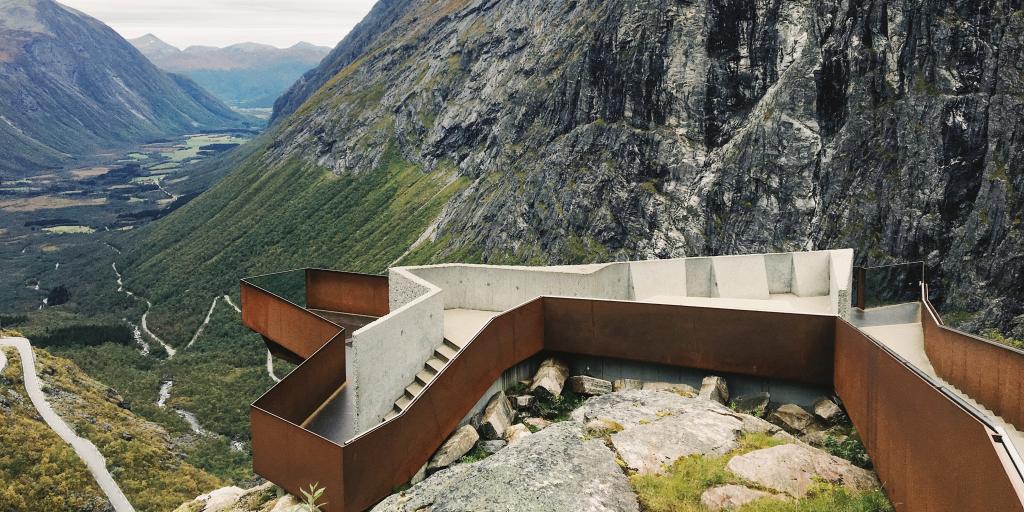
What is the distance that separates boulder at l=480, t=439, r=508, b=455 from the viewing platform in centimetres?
63

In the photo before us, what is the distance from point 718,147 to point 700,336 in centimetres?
7745

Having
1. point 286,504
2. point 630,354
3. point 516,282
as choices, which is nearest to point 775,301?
point 630,354

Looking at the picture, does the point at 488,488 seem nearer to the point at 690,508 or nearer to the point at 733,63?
the point at 690,508

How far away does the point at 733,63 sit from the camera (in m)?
87.3

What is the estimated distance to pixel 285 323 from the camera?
668 inches

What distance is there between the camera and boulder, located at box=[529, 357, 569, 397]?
14.0 m

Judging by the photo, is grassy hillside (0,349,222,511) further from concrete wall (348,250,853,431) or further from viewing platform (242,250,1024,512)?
concrete wall (348,250,853,431)

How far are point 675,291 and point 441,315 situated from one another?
588 cm

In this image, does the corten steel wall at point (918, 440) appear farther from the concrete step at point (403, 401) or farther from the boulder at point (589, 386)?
the concrete step at point (403, 401)

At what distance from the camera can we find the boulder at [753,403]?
12.8m

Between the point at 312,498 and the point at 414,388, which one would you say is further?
the point at 414,388

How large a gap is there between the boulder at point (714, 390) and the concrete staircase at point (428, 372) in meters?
4.43

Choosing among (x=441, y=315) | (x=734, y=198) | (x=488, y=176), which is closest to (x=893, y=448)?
(x=441, y=315)

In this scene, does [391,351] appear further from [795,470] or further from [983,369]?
[983,369]
